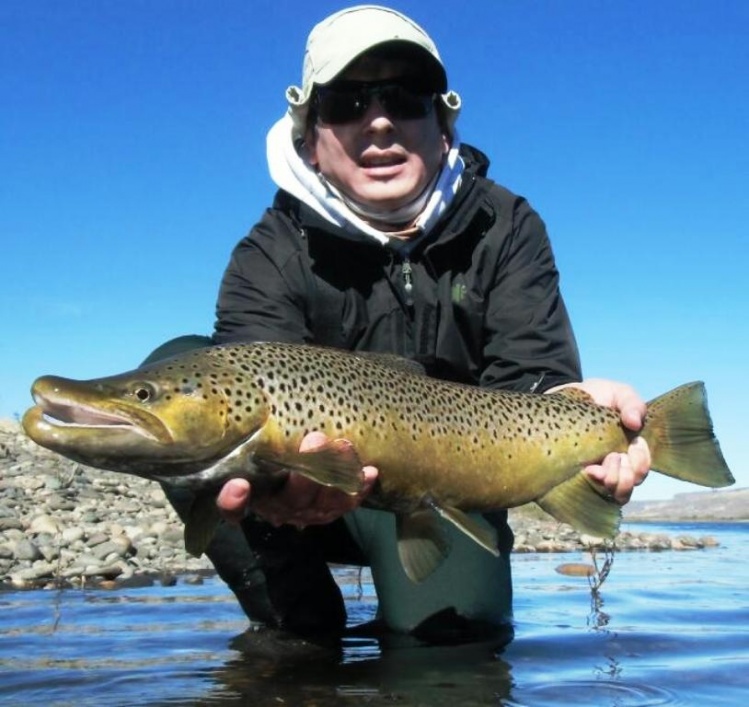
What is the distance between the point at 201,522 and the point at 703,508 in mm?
46210

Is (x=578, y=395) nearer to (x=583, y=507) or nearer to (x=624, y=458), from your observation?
(x=624, y=458)

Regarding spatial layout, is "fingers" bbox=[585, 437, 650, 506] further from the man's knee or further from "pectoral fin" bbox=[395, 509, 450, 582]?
the man's knee

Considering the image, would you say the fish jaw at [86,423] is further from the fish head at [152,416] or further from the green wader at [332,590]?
the green wader at [332,590]

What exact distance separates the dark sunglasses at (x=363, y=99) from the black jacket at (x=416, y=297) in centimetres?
44

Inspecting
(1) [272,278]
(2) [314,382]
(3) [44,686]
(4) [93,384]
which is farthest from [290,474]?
(1) [272,278]

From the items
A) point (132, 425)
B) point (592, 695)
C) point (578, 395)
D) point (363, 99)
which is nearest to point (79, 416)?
point (132, 425)

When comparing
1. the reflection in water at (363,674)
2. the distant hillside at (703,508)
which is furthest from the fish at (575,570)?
the distant hillside at (703,508)

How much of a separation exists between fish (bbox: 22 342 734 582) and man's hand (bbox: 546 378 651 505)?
0.12ft

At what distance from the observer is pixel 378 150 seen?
187 inches

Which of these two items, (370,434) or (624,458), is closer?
(370,434)

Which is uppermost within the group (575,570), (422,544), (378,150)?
(378,150)

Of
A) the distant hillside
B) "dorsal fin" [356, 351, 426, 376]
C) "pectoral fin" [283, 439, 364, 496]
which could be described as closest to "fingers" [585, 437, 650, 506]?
"dorsal fin" [356, 351, 426, 376]

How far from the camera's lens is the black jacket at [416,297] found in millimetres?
4719

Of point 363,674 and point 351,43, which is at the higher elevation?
point 351,43
